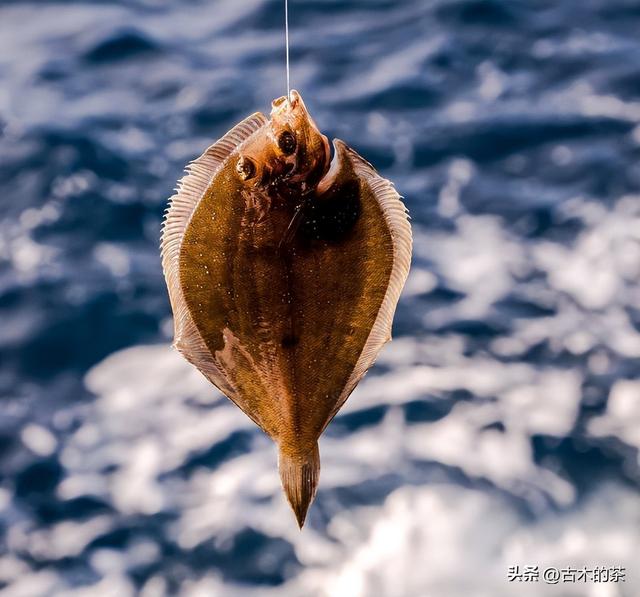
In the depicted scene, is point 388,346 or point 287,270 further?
point 388,346

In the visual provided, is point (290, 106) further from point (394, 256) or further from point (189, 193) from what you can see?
point (394, 256)

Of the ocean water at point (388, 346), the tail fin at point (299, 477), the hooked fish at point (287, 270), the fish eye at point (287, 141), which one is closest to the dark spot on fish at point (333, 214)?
the hooked fish at point (287, 270)

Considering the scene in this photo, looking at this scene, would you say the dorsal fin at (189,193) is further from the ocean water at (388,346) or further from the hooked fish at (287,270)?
the ocean water at (388,346)

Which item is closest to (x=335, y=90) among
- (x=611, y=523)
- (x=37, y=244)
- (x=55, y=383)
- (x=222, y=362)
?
(x=37, y=244)

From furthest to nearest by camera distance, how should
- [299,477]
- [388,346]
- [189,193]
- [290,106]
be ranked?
[388,346], [299,477], [189,193], [290,106]

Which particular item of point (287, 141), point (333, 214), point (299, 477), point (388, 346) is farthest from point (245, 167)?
point (388, 346)

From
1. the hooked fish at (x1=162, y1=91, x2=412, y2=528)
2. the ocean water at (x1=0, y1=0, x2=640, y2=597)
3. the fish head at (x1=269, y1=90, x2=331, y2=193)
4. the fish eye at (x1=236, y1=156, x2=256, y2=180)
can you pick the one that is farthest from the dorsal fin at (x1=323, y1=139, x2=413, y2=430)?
the ocean water at (x1=0, y1=0, x2=640, y2=597)
